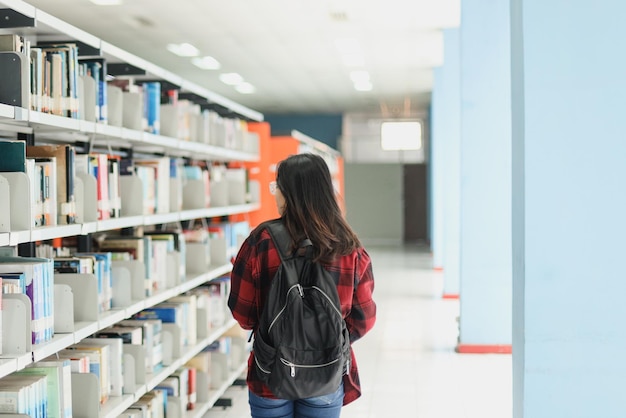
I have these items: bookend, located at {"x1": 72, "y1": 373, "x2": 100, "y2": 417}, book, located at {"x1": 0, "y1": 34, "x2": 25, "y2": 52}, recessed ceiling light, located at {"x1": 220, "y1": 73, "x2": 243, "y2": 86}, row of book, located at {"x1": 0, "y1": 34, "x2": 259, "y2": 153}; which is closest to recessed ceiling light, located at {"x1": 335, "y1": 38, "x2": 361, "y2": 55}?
recessed ceiling light, located at {"x1": 220, "y1": 73, "x2": 243, "y2": 86}

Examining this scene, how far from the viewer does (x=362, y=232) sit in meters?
20.6

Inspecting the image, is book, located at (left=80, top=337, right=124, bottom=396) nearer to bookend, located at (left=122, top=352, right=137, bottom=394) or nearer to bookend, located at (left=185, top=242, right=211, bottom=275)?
bookend, located at (left=122, top=352, right=137, bottom=394)

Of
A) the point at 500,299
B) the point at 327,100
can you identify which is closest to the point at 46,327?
the point at 500,299

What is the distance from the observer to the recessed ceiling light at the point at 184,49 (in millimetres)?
10403

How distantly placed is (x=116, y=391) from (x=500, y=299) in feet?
13.4

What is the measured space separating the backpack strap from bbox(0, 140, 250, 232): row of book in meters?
0.83

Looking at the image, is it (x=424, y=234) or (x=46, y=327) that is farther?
(x=424, y=234)

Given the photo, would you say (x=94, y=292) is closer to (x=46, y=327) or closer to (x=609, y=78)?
(x=46, y=327)

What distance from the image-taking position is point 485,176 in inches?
268

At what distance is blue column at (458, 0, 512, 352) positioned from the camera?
672cm

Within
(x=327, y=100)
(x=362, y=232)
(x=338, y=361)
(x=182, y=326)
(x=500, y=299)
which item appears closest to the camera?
(x=338, y=361)

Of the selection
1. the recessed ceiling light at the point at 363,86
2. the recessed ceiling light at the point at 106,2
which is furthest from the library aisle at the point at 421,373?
the recessed ceiling light at the point at 363,86

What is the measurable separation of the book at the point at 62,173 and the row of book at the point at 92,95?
0.15 metres

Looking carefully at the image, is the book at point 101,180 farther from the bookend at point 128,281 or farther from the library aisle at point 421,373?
the library aisle at point 421,373
